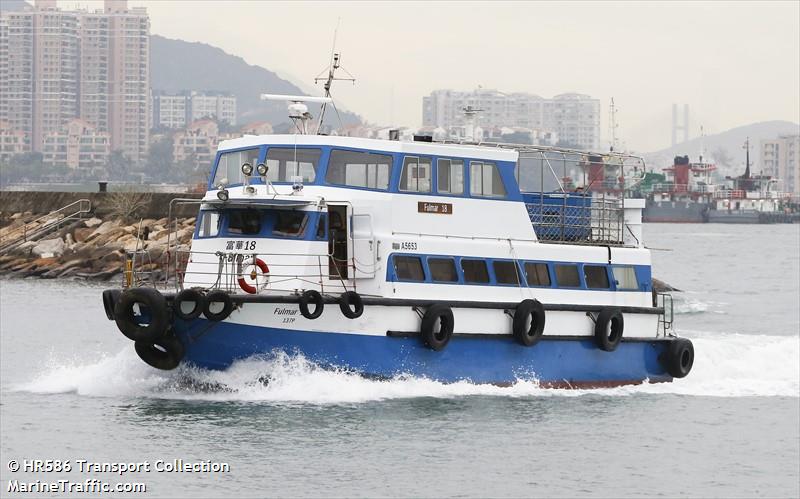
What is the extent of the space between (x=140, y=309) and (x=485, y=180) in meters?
6.37

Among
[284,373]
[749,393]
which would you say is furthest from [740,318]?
[284,373]

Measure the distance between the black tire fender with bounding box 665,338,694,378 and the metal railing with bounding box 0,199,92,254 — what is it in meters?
38.0

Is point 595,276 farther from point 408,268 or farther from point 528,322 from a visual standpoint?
point 408,268

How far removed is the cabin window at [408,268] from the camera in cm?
2308

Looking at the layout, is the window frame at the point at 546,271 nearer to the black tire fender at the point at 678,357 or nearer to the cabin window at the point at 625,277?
the cabin window at the point at 625,277

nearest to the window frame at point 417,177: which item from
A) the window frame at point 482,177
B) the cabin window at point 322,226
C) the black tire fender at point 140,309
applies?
the window frame at point 482,177

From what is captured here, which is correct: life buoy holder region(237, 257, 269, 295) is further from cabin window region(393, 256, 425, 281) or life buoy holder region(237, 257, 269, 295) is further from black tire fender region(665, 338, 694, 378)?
black tire fender region(665, 338, 694, 378)

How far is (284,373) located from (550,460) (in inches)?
175

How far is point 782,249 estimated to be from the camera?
4557 inches

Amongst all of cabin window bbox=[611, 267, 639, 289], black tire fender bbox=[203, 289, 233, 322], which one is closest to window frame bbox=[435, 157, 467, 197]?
cabin window bbox=[611, 267, 639, 289]

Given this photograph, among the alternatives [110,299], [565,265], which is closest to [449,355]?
[565,265]

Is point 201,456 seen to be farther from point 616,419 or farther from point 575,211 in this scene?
point 575,211

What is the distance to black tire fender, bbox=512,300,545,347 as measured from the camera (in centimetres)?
2416

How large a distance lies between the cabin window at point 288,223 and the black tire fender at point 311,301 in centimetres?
122
